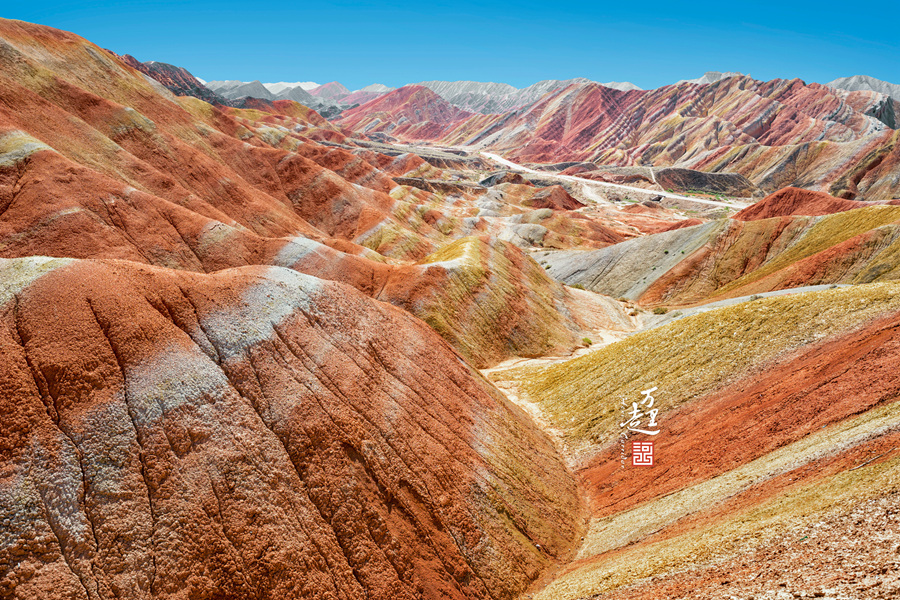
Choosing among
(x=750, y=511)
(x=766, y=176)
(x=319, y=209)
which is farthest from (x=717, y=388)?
(x=766, y=176)

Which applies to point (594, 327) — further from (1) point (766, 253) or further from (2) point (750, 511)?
(2) point (750, 511)

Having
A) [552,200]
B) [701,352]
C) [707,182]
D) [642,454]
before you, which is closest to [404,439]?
[642,454]

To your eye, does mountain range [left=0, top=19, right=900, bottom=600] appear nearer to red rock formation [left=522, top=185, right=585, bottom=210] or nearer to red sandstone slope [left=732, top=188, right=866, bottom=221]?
red sandstone slope [left=732, top=188, right=866, bottom=221]

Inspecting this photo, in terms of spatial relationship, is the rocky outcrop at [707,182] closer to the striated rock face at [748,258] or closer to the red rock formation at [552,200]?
the red rock formation at [552,200]

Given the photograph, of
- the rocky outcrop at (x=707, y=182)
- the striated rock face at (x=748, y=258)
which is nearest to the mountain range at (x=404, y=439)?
the striated rock face at (x=748, y=258)

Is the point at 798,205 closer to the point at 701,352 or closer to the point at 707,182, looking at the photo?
the point at 701,352

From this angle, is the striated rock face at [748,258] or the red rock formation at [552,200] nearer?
the striated rock face at [748,258]

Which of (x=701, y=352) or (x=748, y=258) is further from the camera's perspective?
(x=748, y=258)

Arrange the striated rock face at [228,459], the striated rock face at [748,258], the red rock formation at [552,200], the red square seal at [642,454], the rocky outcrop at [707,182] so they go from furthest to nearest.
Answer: the rocky outcrop at [707,182] < the red rock formation at [552,200] < the striated rock face at [748,258] < the red square seal at [642,454] < the striated rock face at [228,459]
